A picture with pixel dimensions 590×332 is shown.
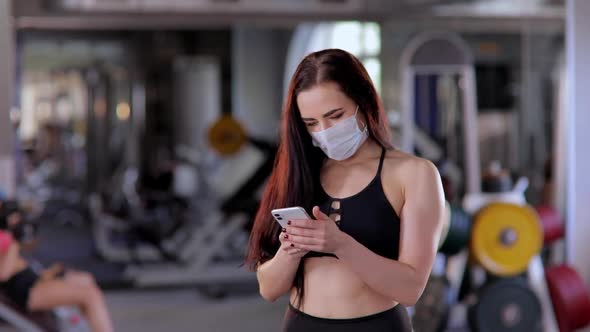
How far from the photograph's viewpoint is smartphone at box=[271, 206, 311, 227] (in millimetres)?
1568

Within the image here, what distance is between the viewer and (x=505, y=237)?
450 centimetres

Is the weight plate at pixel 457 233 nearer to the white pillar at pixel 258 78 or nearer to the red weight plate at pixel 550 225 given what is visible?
the red weight plate at pixel 550 225

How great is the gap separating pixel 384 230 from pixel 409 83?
4516 mm

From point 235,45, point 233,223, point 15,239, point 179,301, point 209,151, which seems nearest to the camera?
point 15,239

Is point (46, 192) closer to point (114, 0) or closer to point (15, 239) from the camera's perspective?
point (114, 0)

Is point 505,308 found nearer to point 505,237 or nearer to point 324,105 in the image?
point 505,237

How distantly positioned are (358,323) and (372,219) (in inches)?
8.4

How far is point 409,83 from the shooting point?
20.0ft

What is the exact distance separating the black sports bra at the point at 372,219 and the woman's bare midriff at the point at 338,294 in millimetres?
79

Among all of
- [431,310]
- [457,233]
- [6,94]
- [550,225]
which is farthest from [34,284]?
[550,225]

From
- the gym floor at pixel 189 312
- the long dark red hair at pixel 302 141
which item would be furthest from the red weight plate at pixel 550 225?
the long dark red hair at pixel 302 141

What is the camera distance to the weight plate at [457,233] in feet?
14.6

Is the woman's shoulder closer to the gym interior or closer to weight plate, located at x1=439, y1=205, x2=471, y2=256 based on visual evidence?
the gym interior

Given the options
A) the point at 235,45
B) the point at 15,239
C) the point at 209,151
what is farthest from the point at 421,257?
the point at 235,45
